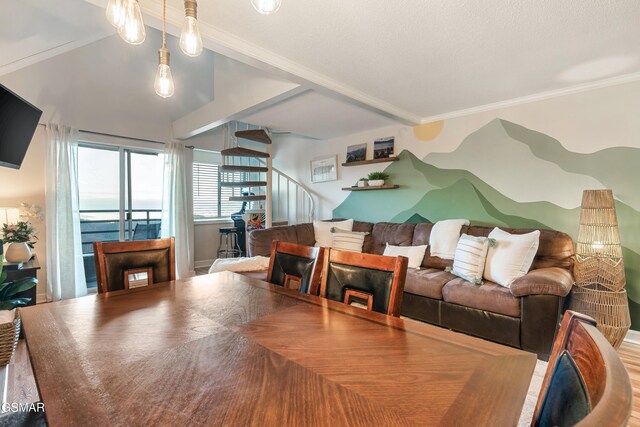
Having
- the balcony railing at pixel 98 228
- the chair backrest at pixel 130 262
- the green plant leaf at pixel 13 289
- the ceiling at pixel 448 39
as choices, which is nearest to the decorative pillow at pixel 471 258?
the ceiling at pixel 448 39

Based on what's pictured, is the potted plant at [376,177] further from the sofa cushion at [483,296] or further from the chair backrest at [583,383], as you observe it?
the chair backrest at [583,383]

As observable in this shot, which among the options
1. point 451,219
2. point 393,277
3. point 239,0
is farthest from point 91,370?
point 451,219

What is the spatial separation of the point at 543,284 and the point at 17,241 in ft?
15.7

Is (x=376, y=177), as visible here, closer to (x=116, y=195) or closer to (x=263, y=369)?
(x=263, y=369)

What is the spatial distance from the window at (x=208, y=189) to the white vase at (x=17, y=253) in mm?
2739

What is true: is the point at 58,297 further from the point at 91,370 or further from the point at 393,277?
the point at 393,277

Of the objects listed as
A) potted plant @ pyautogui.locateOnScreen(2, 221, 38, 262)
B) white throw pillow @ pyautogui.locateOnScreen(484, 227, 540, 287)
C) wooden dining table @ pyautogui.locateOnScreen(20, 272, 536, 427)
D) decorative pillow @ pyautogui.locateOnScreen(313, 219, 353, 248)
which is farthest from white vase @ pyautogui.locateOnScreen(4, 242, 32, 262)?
white throw pillow @ pyautogui.locateOnScreen(484, 227, 540, 287)

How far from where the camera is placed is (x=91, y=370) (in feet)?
2.66

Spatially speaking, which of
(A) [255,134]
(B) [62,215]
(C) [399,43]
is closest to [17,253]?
(B) [62,215]

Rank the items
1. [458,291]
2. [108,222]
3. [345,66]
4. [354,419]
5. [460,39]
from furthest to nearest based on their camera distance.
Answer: [108,222] < [458,291] < [345,66] < [460,39] < [354,419]

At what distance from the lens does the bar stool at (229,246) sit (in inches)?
228

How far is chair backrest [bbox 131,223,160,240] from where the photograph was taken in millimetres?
4828

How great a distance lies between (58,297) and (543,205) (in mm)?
5706

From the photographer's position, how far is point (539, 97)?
3096mm
